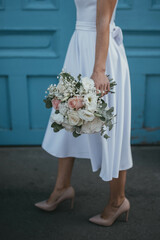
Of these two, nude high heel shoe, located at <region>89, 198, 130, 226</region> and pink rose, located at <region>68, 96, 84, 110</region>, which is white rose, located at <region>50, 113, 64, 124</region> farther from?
nude high heel shoe, located at <region>89, 198, 130, 226</region>

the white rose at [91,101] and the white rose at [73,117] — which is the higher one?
the white rose at [91,101]

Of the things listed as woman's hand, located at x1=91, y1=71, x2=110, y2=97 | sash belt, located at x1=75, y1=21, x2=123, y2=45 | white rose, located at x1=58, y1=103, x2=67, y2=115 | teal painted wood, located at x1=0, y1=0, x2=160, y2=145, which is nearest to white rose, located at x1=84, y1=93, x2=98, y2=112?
white rose, located at x1=58, y1=103, x2=67, y2=115

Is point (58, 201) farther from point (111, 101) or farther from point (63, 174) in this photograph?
point (111, 101)

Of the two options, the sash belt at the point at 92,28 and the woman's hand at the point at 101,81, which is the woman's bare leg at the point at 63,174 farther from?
the sash belt at the point at 92,28

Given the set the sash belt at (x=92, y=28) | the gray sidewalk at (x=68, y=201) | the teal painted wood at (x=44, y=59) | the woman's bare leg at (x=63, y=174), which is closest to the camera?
the sash belt at (x=92, y=28)

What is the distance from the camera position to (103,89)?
5.00ft

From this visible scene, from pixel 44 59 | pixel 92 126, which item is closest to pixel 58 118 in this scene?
pixel 92 126

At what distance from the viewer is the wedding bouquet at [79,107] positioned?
4.28 ft

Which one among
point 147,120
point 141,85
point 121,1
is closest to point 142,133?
point 147,120

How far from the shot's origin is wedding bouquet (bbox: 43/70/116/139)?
1306mm

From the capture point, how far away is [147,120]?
300cm

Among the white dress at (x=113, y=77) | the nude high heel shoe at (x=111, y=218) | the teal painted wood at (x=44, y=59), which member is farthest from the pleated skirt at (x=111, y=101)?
the teal painted wood at (x=44, y=59)

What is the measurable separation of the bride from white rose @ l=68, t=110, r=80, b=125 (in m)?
0.22

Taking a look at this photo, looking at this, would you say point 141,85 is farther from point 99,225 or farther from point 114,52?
point 99,225
